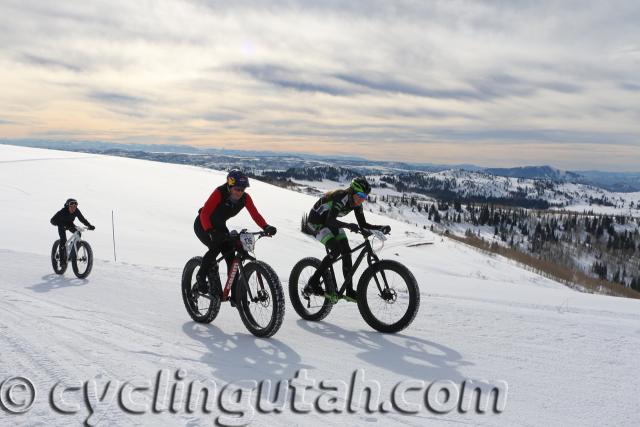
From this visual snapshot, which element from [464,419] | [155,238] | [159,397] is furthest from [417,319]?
[155,238]

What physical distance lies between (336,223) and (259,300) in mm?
1803

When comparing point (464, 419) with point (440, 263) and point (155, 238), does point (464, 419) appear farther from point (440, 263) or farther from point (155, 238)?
point (440, 263)

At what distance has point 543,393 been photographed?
4539mm

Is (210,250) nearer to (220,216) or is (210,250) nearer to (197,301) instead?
(220,216)

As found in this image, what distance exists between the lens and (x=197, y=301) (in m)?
7.21

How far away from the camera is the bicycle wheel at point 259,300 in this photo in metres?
6.03

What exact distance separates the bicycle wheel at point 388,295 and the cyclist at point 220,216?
5.82 feet

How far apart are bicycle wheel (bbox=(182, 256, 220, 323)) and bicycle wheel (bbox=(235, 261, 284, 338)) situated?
61 cm

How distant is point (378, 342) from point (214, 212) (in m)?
3.24

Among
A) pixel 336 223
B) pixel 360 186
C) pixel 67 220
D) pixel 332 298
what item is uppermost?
pixel 360 186

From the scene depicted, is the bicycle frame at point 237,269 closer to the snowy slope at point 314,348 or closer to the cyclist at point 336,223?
the snowy slope at point 314,348

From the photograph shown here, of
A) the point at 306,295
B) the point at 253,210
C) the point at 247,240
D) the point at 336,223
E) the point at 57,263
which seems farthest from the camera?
the point at 57,263

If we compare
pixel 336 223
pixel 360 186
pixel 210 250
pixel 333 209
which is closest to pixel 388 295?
pixel 336 223

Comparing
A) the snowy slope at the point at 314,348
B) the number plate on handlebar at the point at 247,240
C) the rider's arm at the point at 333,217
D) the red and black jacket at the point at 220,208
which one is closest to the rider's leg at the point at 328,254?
the rider's arm at the point at 333,217
